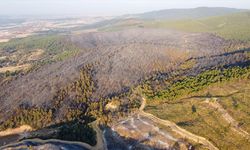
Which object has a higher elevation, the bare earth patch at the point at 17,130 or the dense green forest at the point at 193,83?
the dense green forest at the point at 193,83

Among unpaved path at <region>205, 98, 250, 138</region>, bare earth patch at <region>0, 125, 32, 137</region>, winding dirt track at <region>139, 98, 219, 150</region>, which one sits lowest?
bare earth patch at <region>0, 125, 32, 137</region>

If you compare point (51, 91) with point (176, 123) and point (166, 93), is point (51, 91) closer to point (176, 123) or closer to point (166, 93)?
point (166, 93)

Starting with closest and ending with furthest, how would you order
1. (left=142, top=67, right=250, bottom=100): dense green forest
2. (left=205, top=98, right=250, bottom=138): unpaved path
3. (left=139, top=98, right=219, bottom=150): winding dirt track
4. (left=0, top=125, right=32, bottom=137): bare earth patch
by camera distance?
(left=139, top=98, right=219, bottom=150): winding dirt track < (left=205, top=98, right=250, bottom=138): unpaved path < (left=0, top=125, right=32, bottom=137): bare earth patch < (left=142, top=67, right=250, bottom=100): dense green forest

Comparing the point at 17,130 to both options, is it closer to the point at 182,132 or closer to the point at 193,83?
the point at 182,132

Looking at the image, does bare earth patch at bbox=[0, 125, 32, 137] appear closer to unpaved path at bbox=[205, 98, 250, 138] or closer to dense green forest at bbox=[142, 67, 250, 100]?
dense green forest at bbox=[142, 67, 250, 100]

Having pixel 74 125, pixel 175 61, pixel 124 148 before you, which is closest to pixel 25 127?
pixel 74 125

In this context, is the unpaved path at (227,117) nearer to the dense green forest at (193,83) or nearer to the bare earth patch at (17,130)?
the dense green forest at (193,83)

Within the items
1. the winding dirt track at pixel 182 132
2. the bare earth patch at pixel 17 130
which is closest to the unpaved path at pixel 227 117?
the winding dirt track at pixel 182 132

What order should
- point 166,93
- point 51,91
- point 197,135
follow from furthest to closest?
point 51,91
point 166,93
point 197,135

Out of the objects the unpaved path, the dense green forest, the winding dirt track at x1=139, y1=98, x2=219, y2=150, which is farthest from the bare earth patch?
the unpaved path
